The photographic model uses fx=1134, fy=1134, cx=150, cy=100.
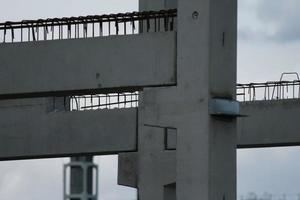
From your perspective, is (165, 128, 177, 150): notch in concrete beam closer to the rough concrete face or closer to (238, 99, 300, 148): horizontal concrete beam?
the rough concrete face

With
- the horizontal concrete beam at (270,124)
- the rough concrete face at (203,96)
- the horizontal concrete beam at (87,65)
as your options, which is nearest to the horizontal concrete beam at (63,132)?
the horizontal concrete beam at (270,124)

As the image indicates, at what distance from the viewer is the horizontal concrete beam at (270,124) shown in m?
27.4

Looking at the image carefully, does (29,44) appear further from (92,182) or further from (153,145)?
(92,182)

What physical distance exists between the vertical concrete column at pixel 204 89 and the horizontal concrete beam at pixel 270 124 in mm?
7643

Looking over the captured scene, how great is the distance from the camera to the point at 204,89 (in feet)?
63.8

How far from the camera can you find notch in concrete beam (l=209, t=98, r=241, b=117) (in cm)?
1938

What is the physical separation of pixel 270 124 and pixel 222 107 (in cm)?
822

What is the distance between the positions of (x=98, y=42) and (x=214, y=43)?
7.36 feet

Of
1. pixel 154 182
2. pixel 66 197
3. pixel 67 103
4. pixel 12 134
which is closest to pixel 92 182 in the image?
pixel 66 197

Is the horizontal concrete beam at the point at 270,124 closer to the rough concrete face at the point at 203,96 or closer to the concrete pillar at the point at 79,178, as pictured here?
the rough concrete face at the point at 203,96

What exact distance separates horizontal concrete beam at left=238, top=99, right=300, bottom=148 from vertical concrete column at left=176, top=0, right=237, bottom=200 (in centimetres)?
764

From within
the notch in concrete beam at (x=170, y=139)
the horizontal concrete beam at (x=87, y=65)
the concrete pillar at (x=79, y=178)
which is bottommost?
the concrete pillar at (x=79, y=178)

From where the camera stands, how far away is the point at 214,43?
64.2 ft

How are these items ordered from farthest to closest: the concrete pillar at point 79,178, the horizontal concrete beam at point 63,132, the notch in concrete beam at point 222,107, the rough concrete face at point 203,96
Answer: the horizontal concrete beam at point 63,132
the rough concrete face at point 203,96
the notch in concrete beam at point 222,107
the concrete pillar at point 79,178
